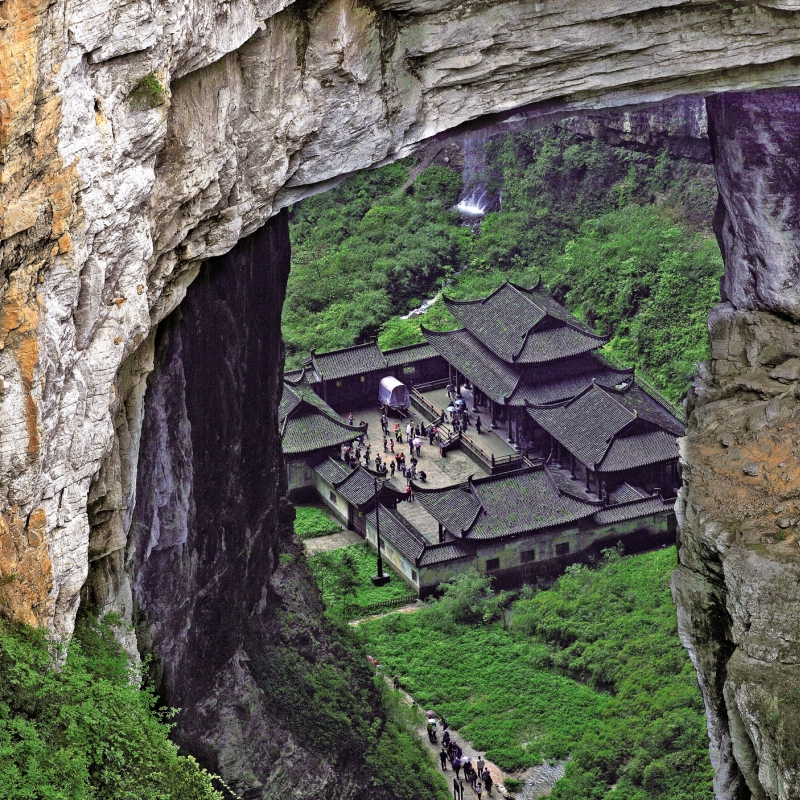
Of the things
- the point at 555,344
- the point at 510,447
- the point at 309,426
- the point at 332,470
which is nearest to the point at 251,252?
the point at 332,470

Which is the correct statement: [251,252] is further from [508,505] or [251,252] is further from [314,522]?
[314,522]

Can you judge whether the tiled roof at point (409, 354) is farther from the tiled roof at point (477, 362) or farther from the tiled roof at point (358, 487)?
the tiled roof at point (358, 487)

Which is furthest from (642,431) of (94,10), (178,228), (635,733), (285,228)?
(94,10)

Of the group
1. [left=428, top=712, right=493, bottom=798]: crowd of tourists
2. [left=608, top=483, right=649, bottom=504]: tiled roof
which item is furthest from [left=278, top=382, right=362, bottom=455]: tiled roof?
[left=428, top=712, right=493, bottom=798]: crowd of tourists

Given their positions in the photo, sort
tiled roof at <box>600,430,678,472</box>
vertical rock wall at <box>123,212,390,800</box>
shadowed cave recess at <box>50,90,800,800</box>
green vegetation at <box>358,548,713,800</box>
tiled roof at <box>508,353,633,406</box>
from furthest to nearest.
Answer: tiled roof at <box>508,353,633,406</box>
tiled roof at <box>600,430,678,472</box>
green vegetation at <box>358,548,713,800</box>
vertical rock wall at <box>123,212,390,800</box>
shadowed cave recess at <box>50,90,800,800</box>

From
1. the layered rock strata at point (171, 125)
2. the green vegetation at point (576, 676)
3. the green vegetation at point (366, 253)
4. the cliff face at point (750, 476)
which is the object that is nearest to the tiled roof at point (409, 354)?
the green vegetation at point (366, 253)

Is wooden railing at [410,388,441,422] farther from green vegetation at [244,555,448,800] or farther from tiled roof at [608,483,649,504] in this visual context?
green vegetation at [244,555,448,800]
